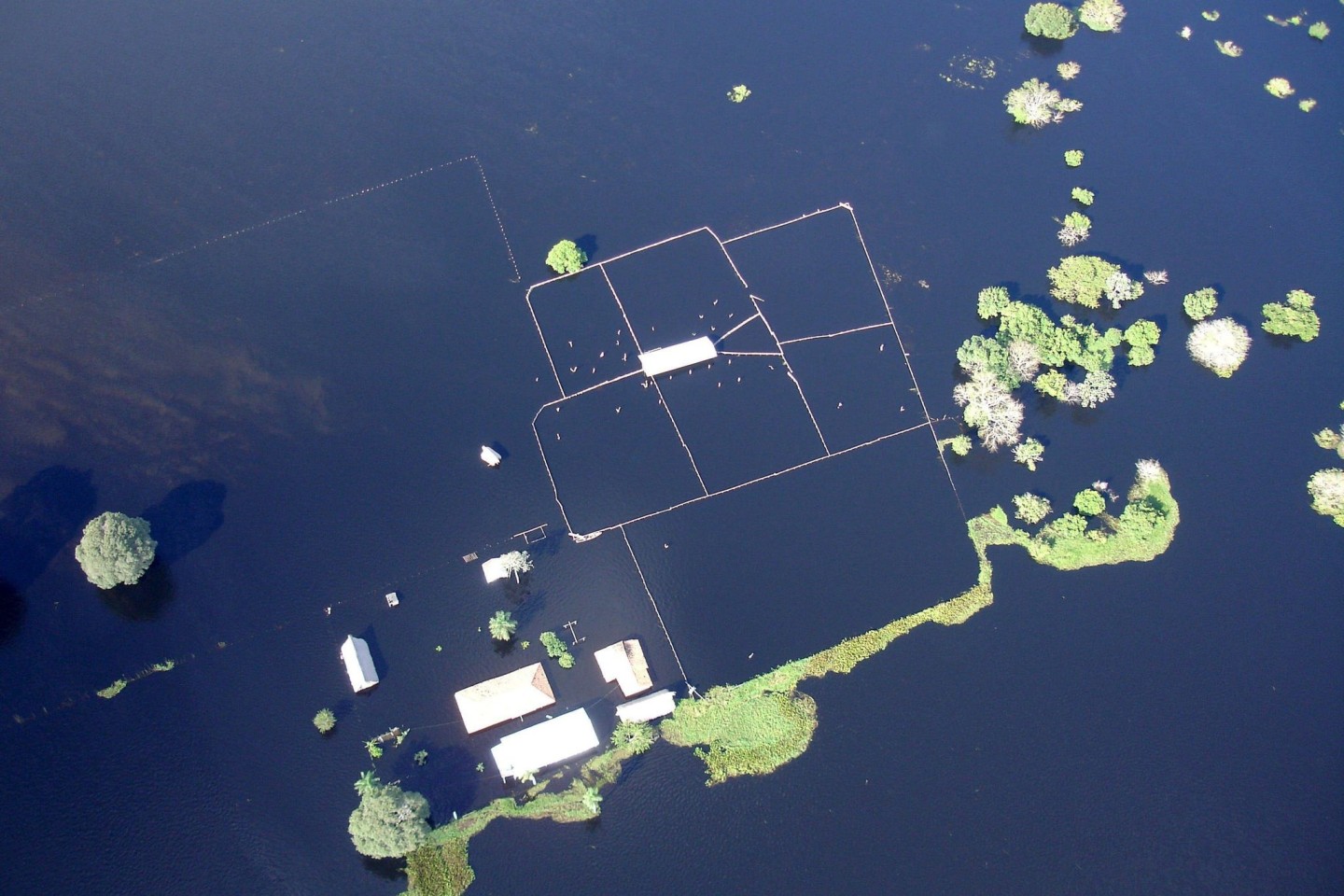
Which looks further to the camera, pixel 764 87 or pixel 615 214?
pixel 764 87

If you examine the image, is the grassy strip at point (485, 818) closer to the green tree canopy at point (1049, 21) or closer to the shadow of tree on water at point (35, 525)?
the shadow of tree on water at point (35, 525)

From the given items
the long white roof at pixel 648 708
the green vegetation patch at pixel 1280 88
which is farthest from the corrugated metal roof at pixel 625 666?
the green vegetation patch at pixel 1280 88

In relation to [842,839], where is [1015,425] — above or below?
above

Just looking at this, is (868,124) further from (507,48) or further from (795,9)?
(507,48)

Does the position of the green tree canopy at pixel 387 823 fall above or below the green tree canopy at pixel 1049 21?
below

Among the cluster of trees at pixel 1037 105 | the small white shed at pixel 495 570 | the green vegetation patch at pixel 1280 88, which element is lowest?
the small white shed at pixel 495 570

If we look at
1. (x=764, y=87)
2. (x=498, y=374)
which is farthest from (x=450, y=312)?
(x=764, y=87)

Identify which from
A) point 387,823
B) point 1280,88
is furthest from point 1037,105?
point 387,823

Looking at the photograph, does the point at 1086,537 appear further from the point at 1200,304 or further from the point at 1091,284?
the point at 1200,304
